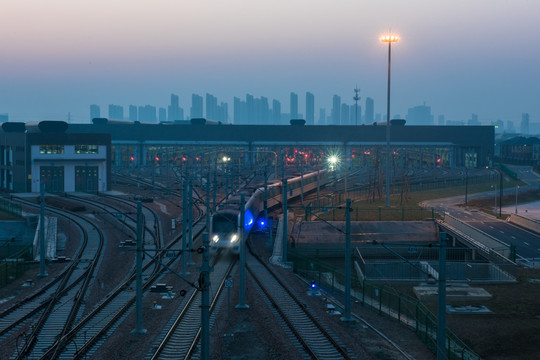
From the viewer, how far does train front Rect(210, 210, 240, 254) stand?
111 feet

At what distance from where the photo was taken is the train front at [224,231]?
33.9 metres

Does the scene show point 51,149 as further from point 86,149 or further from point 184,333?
point 184,333

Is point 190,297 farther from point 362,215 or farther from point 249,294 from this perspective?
point 362,215

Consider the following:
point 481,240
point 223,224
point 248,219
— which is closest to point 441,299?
point 223,224

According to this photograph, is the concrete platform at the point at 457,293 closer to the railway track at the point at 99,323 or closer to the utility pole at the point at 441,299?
the railway track at the point at 99,323

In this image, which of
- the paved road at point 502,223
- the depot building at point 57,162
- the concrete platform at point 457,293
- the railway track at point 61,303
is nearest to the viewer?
the railway track at point 61,303

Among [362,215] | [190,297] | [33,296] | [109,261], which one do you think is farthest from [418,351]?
[362,215]

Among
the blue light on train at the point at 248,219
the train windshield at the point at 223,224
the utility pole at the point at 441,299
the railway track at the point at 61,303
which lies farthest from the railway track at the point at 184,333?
the blue light on train at the point at 248,219

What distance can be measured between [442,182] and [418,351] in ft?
206

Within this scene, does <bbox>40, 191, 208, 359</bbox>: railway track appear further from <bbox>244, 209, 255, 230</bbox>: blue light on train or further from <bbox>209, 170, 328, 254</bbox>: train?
<bbox>244, 209, 255, 230</bbox>: blue light on train

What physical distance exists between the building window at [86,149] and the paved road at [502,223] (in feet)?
116

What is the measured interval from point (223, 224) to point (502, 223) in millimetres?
27221

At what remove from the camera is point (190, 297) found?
2581cm

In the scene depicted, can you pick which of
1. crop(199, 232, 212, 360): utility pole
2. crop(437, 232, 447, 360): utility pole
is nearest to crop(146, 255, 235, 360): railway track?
crop(199, 232, 212, 360): utility pole
